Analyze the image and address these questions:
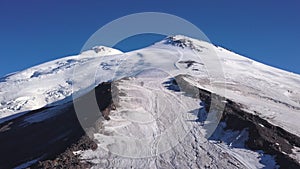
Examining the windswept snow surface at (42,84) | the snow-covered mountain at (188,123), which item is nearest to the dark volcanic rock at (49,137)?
the snow-covered mountain at (188,123)

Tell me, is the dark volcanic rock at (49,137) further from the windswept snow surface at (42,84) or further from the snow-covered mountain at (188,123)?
the windswept snow surface at (42,84)

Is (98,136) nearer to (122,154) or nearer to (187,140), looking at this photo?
(122,154)

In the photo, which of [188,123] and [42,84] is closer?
[188,123]

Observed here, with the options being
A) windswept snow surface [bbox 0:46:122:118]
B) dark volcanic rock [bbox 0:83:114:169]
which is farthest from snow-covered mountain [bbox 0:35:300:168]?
windswept snow surface [bbox 0:46:122:118]

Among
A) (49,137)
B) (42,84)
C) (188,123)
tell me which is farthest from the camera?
(42,84)

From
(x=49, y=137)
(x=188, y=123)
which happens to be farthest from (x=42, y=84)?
(x=188, y=123)

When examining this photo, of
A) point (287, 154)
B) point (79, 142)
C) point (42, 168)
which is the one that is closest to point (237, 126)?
point (287, 154)

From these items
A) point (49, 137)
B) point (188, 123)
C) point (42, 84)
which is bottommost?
point (49, 137)

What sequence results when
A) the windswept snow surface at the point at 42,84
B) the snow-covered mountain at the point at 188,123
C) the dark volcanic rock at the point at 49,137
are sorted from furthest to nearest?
the windswept snow surface at the point at 42,84 → the dark volcanic rock at the point at 49,137 → the snow-covered mountain at the point at 188,123

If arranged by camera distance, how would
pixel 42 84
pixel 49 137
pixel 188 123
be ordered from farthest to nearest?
pixel 42 84
pixel 188 123
pixel 49 137

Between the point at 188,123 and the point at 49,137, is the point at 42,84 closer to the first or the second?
the point at 49,137

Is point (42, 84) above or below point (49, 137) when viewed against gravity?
above
